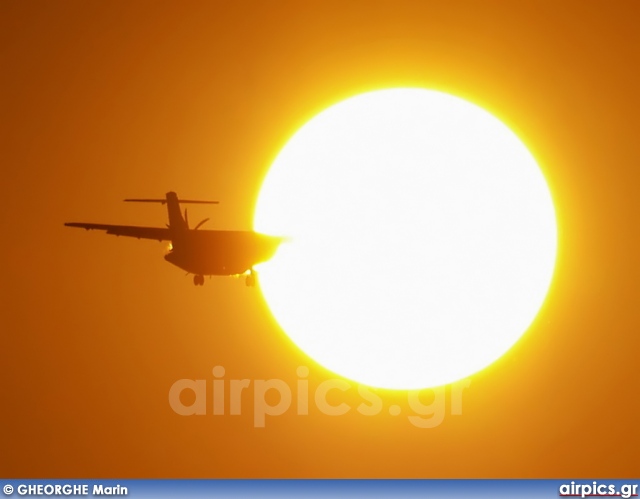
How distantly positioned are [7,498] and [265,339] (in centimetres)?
2960

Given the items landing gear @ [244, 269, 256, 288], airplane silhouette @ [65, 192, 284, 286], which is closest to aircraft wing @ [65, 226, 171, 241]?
airplane silhouette @ [65, 192, 284, 286]

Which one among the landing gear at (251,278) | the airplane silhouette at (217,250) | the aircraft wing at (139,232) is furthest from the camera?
the aircraft wing at (139,232)

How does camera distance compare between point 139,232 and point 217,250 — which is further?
point 139,232

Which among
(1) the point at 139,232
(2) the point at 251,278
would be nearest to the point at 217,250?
(2) the point at 251,278

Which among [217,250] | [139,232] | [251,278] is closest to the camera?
[217,250]

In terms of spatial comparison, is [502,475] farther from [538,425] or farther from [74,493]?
[74,493]

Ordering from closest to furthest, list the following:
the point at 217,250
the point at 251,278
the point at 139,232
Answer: the point at 217,250, the point at 251,278, the point at 139,232

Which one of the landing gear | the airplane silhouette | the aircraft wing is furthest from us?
the aircraft wing

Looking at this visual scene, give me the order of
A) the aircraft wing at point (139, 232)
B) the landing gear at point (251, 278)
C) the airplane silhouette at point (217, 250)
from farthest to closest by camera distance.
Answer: the aircraft wing at point (139, 232), the landing gear at point (251, 278), the airplane silhouette at point (217, 250)

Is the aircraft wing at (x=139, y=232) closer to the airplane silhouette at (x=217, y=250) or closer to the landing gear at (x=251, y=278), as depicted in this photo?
the airplane silhouette at (x=217, y=250)

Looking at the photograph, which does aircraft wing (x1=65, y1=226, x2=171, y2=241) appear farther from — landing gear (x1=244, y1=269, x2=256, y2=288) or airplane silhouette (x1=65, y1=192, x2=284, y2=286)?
landing gear (x1=244, y1=269, x2=256, y2=288)

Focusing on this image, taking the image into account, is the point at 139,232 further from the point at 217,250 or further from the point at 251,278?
the point at 217,250

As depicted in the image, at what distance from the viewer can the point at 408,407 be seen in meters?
68.8

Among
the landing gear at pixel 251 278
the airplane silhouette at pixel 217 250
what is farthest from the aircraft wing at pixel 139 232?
the landing gear at pixel 251 278
